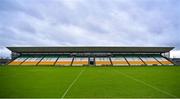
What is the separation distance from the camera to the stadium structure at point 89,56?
76062 millimetres

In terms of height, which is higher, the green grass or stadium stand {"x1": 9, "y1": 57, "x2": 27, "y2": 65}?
stadium stand {"x1": 9, "y1": 57, "x2": 27, "y2": 65}

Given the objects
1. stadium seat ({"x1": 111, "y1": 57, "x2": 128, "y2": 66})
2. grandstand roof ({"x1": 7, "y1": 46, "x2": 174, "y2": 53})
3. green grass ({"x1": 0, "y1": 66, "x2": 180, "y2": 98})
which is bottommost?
green grass ({"x1": 0, "y1": 66, "x2": 180, "y2": 98})

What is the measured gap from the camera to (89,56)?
83000 millimetres

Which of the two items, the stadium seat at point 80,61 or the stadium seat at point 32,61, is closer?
the stadium seat at point 80,61

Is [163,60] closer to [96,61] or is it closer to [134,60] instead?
[134,60]

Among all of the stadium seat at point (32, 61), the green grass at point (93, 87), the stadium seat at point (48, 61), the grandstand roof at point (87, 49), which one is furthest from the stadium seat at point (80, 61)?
the green grass at point (93, 87)

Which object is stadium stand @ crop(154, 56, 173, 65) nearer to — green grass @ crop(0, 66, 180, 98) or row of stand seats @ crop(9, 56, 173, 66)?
row of stand seats @ crop(9, 56, 173, 66)

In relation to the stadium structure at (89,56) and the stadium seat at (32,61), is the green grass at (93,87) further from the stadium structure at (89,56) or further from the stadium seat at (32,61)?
the stadium seat at (32,61)

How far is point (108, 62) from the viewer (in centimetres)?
7688

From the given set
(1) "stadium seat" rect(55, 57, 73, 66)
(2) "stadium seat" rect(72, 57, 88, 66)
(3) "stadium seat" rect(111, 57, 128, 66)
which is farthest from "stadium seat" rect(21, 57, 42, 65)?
(3) "stadium seat" rect(111, 57, 128, 66)

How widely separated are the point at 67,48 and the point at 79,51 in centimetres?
438

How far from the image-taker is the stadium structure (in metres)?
76.1

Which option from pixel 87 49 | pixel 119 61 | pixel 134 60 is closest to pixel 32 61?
pixel 87 49

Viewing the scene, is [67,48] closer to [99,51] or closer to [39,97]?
[99,51]
